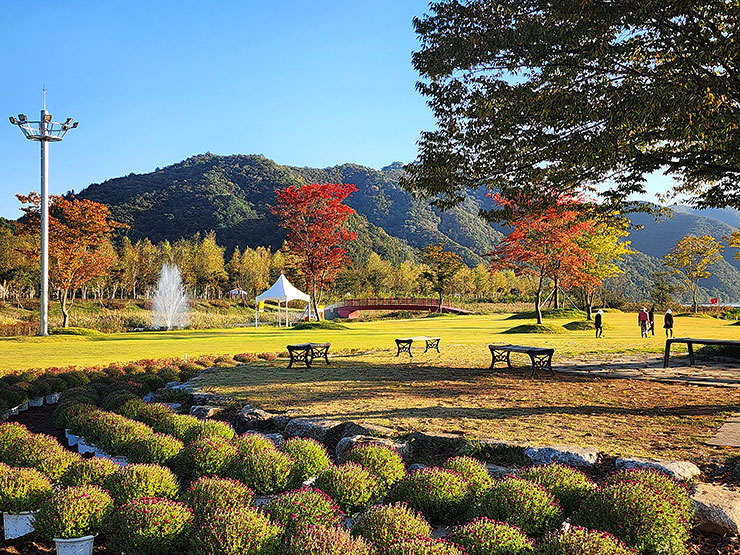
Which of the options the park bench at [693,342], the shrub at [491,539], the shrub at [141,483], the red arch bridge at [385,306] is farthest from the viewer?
the red arch bridge at [385,306]

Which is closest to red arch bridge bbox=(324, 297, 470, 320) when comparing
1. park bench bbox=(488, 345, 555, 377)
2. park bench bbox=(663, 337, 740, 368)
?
park bench bbox=(488, 345, 555, 377)

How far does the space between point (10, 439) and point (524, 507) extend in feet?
15.5

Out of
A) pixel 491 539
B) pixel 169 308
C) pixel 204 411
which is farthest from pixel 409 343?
pixel 169 308

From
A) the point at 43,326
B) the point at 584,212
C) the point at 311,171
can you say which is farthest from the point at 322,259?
the point at 311,171

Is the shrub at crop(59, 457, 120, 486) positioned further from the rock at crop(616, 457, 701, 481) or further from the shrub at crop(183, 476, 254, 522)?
the rock at crop(616, 457, 701, 481)

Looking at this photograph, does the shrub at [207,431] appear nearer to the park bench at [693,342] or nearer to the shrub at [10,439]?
the shrub at [10,439]

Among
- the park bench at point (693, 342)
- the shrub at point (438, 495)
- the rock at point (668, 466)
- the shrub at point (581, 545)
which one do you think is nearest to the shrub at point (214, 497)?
the shrub at point (438, 495)

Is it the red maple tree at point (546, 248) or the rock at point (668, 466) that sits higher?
the red maple tree at point (546, 248)

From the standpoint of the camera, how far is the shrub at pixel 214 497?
3.72 m

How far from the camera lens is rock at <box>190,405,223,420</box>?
751 cm

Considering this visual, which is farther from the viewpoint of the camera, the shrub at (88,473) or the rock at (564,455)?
the rock at (564,455)

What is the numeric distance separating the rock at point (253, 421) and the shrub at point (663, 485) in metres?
4.09

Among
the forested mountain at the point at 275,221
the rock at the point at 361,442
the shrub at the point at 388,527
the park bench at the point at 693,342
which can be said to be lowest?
the rock at the point at 361,442

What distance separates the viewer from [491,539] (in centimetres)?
309
